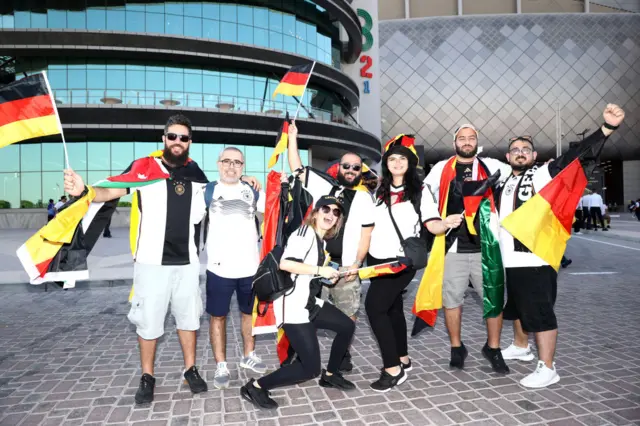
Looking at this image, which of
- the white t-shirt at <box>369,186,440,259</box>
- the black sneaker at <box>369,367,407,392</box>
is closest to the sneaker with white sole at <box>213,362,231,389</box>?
the black sneaker at <box>369,367,407,392</box>

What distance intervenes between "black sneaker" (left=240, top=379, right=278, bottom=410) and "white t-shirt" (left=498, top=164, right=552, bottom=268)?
8.30 ft

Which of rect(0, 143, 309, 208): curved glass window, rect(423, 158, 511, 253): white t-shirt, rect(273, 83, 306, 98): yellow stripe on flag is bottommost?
rect(423, 158, 511, 253): white t-shirt

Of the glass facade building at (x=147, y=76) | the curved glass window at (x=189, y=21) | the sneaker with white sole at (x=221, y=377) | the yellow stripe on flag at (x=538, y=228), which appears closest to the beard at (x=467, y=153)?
the yellow stripe on flag at (x=538, y=228)

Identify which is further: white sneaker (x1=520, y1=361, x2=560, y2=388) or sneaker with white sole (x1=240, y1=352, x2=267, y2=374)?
sneaker with white sole (x1=240, y1=352, x2=267, y2=374)

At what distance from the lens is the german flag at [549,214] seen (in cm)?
380

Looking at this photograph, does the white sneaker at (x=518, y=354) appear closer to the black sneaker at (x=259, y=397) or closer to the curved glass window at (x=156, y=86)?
the black sneaker at (x=259, y=397)

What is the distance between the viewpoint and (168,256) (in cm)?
379

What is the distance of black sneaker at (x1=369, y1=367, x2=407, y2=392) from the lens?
379 centimetres

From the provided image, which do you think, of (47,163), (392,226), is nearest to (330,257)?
(392,226)

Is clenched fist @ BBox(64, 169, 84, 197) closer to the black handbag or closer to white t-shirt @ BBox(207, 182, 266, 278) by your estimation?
white t-shirt @ BBox(207, 182, 266, 278)

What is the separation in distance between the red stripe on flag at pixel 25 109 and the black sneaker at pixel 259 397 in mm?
3000

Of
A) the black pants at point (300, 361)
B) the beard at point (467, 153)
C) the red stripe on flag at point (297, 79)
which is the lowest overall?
the black pants at point (300, 361)

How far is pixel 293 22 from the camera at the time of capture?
93.7ft

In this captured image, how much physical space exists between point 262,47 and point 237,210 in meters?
25.1
